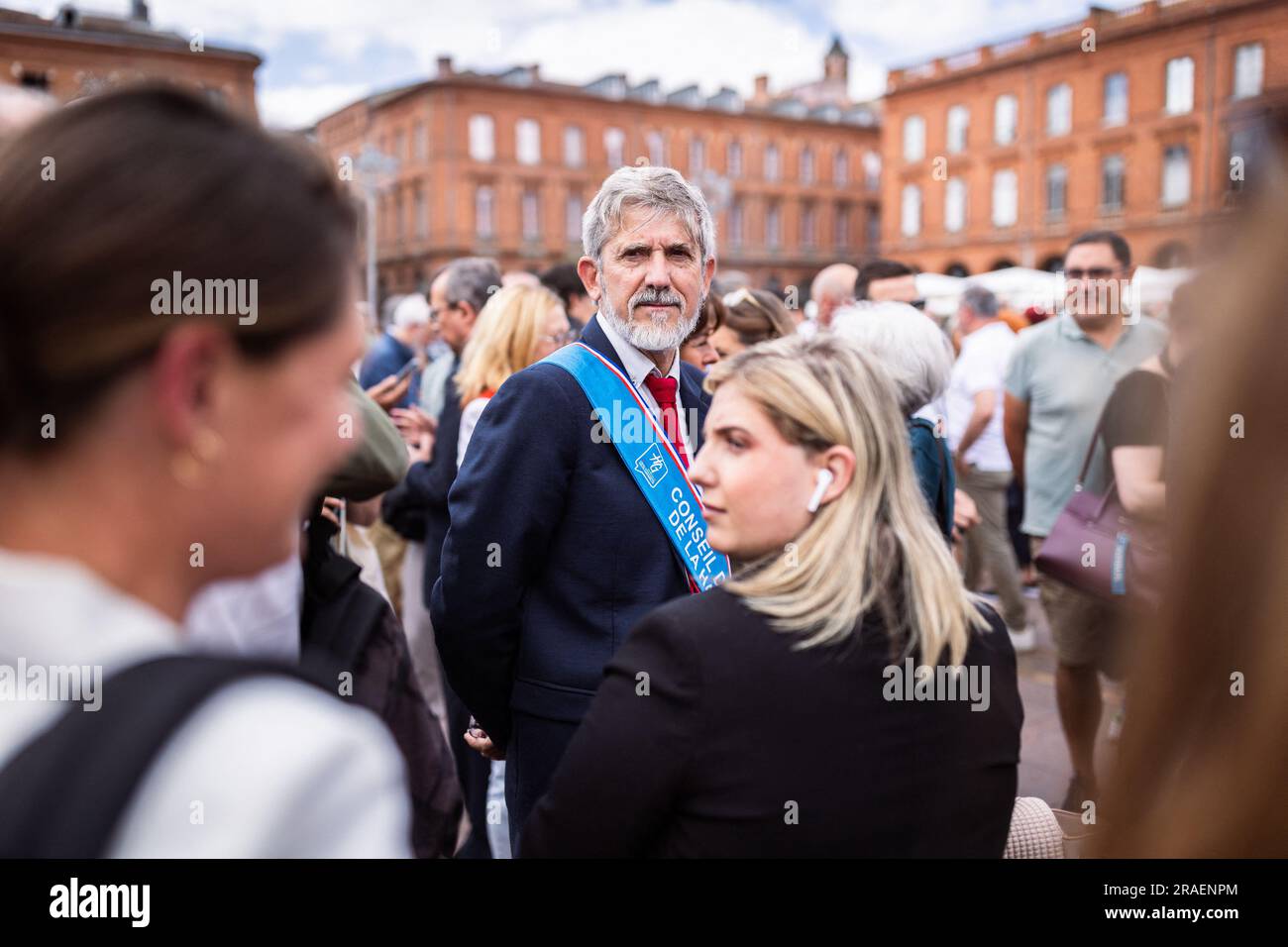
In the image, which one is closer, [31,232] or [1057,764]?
[31,232]

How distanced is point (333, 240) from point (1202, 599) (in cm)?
66

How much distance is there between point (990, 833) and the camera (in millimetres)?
1636

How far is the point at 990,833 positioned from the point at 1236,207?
1.22 m

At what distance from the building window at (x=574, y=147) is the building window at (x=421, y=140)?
666cm

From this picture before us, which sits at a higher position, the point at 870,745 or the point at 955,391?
the point at 955,391

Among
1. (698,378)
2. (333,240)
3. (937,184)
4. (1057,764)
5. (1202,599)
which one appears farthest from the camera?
(937,184)

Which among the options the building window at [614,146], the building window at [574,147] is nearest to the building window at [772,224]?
the building window at [614,146]

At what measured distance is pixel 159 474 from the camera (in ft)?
2.47

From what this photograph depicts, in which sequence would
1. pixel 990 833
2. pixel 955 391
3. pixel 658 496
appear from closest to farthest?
pixel 990 833 → pixel 658 496 → pixel 955 391

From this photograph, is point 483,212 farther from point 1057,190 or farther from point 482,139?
point 1057,190

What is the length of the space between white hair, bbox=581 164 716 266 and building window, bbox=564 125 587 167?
165 feet
